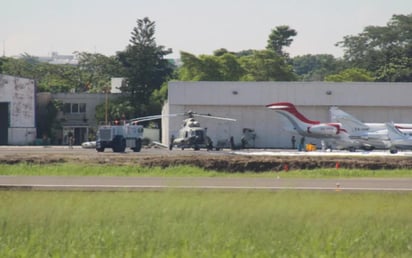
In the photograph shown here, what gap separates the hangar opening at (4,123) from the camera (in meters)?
83.2

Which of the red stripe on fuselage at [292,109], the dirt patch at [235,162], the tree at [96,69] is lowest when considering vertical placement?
the dirt patch at [235,162]

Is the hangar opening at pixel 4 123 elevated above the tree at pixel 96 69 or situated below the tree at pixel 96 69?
below

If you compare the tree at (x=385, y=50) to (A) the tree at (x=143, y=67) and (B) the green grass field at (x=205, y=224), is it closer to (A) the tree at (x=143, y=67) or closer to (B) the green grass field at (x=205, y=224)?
(A) the tree at (x=143, y=67)

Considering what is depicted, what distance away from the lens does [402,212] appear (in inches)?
841

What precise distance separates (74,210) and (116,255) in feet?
18.6

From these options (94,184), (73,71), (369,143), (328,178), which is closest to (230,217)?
(94,184)

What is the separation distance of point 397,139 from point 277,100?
17647mm

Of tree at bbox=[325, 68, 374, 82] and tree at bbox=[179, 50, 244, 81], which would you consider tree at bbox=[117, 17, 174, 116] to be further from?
tree at bbox=[325, 68, 374, 82]

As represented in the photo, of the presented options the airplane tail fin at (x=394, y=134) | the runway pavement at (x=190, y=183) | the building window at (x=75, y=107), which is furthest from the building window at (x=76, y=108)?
the runway pavement at (x=190, y=183)

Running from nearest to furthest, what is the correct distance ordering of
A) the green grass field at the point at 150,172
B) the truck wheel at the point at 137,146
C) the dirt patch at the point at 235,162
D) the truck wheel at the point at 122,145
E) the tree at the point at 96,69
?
1. the green grass field at the point at 150,172
2. the dirt patch at the point at 235,162
3. the truck wheel at the point at 122,145
4. the truck wheel at the point at 137,146
5. the tree at the point at 96,69

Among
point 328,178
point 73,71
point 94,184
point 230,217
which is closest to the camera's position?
point 230,217

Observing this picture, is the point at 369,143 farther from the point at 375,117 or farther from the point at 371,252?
the point at 371,252

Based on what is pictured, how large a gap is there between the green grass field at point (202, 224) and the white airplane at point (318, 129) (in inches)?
1695

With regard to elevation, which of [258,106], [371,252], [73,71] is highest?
[73,71]
